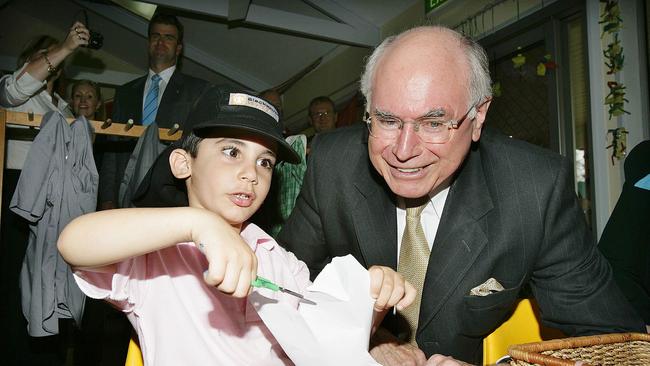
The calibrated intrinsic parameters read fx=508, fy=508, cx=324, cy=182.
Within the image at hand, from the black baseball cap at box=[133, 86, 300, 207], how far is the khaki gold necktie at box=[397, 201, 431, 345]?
1.46ft

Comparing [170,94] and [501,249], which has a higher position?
[170,94]

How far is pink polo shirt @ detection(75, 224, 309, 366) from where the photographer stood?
48.1 inches

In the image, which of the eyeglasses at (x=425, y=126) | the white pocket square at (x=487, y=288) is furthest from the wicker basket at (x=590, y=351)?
the eyeglasses at (x=425, y=126)

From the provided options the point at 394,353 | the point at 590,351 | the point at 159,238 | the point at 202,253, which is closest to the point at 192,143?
the point at 202,253

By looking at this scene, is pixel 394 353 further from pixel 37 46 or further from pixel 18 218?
pixel 37 46

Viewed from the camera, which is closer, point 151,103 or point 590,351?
point 590,351

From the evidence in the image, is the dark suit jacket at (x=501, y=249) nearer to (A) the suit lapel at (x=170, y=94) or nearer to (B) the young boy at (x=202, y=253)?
(B) the young boy at (x=202, y=253)

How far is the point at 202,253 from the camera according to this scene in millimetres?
1137

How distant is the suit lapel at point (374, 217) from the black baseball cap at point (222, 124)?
0.88 ft

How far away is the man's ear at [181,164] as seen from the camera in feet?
4.72

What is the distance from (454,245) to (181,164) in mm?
848

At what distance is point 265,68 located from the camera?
25.7 ft

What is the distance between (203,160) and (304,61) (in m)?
6.30

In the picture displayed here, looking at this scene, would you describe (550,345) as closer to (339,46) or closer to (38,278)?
(38,278)
